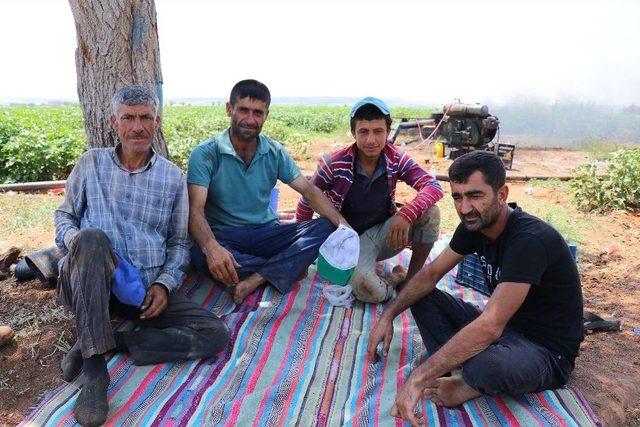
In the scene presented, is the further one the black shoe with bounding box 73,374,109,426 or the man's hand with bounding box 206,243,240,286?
the man's hand with bounding box 206,243,240,286

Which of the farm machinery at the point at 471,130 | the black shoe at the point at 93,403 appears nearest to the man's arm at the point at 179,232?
the black shoe at the point at 93,403

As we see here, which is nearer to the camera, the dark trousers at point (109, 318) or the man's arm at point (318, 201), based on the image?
the dark trousers at point (109, 318)

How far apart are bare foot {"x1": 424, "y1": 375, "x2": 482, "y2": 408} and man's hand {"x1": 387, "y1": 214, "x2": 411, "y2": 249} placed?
124cm

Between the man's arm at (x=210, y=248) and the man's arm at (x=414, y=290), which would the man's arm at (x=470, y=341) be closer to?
the man's arm at (x=414, y=290)

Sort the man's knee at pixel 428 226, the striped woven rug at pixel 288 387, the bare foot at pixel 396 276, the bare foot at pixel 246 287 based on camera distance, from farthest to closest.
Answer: the bare foot at pixel 396 276
the man's knee at pixel 428 226
the bare foot at pixel 246 287
the striped woven rug at pixel 288 387

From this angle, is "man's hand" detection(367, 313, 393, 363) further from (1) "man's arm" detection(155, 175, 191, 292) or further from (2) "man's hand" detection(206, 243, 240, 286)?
(1) "man's arm" detection(155, 175, 191, 292)

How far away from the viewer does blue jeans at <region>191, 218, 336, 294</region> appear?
340 centimetres

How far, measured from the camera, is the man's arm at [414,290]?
8.54ft

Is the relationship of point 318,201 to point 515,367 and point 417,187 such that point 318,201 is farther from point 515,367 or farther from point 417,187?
point 515,367

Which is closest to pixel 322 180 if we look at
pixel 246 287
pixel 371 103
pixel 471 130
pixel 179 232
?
pixel 371 103

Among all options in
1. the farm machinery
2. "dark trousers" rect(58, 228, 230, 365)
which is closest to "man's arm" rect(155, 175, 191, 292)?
"dark trousers" rect(58, 228, 230, 365)

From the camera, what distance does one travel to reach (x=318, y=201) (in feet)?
11.6

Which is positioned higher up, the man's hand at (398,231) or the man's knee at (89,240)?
the man's knee at (89,240)

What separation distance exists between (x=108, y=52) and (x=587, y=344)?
3554 mm
